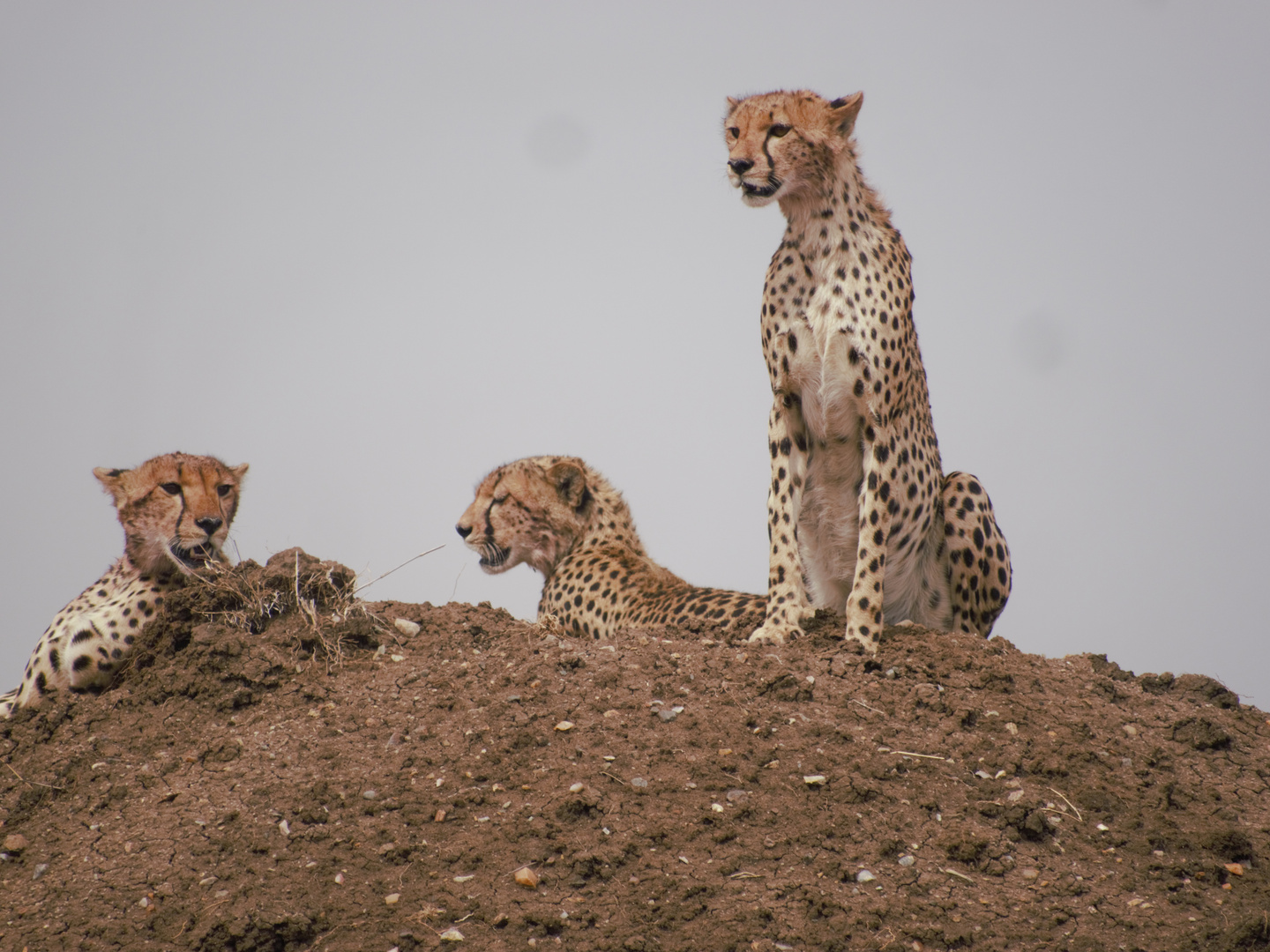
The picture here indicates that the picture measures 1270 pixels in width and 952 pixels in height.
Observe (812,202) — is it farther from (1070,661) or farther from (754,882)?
(754,882)

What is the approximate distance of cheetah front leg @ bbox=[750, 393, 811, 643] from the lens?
15.5 ft

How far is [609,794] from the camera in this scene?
3568 millimetres

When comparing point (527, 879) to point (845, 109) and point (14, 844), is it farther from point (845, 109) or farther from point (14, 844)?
point (845, 109)

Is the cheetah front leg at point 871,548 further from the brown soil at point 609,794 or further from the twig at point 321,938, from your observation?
the twig at point 321,938

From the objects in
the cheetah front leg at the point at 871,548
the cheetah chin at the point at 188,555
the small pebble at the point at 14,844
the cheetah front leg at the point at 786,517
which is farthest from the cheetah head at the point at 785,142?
the small pebble at the point at 14,844

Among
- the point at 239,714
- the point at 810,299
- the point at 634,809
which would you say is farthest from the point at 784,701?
the point at 239,714

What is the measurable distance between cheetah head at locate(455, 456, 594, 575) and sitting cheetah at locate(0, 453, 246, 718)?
71.9 inches

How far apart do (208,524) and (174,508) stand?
0.17 m

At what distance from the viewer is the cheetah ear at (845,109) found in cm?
474

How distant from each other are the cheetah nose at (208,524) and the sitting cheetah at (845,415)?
2307 millimetres

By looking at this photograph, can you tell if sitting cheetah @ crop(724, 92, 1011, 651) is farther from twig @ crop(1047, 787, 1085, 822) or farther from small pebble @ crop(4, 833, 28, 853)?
small pebble @ crop(4, 833, 28, 853)

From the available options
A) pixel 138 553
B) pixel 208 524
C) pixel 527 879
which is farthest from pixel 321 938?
pixel 138 553

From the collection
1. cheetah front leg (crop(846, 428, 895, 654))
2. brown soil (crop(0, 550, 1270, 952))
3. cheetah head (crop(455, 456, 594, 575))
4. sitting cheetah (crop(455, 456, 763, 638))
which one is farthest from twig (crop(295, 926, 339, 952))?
cheetah head (crop(455, 456, 594, 575))

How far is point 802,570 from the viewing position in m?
5.07
